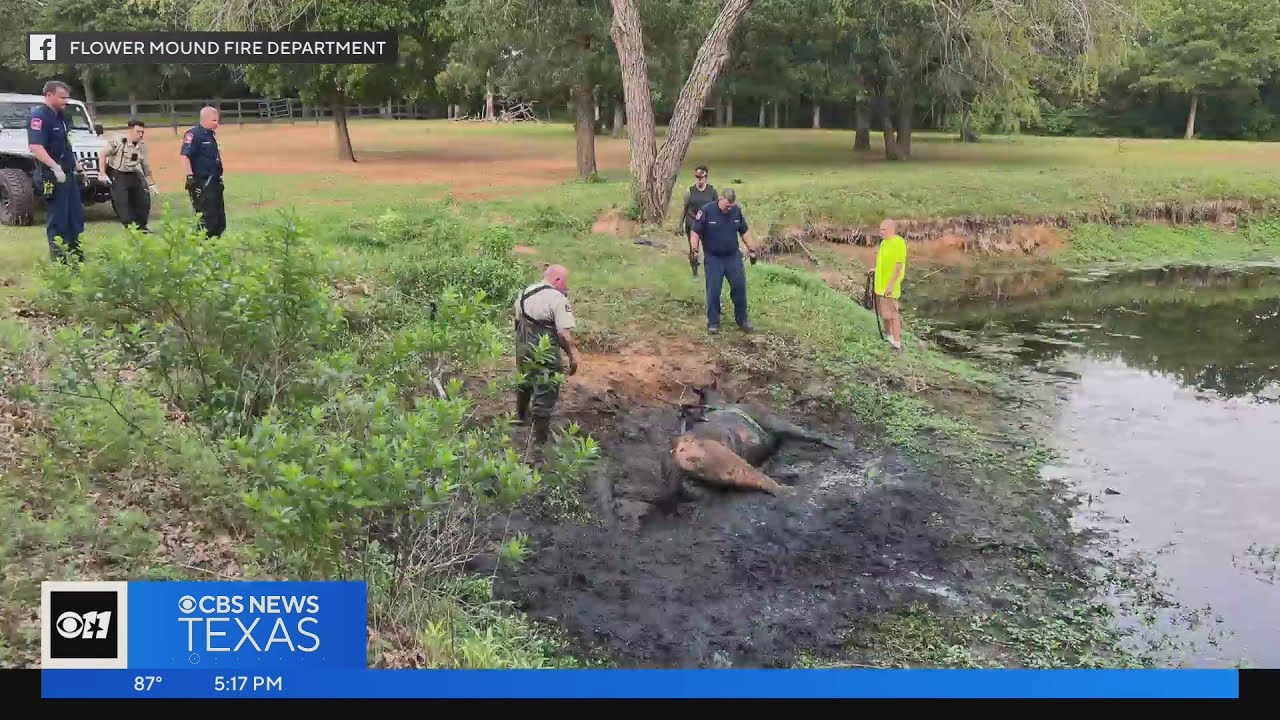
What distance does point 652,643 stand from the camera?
20.6 feet

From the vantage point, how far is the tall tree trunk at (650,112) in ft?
59.9

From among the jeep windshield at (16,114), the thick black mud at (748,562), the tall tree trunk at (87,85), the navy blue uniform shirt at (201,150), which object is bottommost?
the thick black mud at (748,562)

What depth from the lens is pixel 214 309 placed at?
6016 millimetres

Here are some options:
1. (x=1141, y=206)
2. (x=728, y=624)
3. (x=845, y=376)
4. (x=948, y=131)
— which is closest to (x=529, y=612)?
(x=728, y=624)

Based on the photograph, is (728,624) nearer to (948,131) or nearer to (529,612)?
(529,612)

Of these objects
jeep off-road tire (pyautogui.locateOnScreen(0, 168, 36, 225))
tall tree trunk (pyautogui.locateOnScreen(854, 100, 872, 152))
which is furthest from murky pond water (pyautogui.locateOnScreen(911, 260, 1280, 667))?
tall tree trunk (pyautogui.locateOnScreen(854, 100, 872, 152))

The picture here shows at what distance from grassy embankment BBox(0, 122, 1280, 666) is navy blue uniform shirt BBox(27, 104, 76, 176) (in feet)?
3.55

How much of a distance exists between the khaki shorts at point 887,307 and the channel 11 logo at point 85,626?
1006 cm

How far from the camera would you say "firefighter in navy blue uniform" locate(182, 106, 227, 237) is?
11.3m

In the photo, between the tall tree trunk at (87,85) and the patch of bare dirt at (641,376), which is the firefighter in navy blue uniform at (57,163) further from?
the tall tree trunk at (87,85)

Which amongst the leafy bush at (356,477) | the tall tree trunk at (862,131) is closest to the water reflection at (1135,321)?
the leafy bush at (356,477)

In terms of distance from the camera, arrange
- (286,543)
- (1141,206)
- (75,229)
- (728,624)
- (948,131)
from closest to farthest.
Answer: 1. (286,543)
2. (728,624)
3. (75,229)
4. (1141,206)
5. (948,131)

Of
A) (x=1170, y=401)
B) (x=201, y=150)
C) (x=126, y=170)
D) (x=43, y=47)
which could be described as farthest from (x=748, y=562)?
(x=43, y=47)
